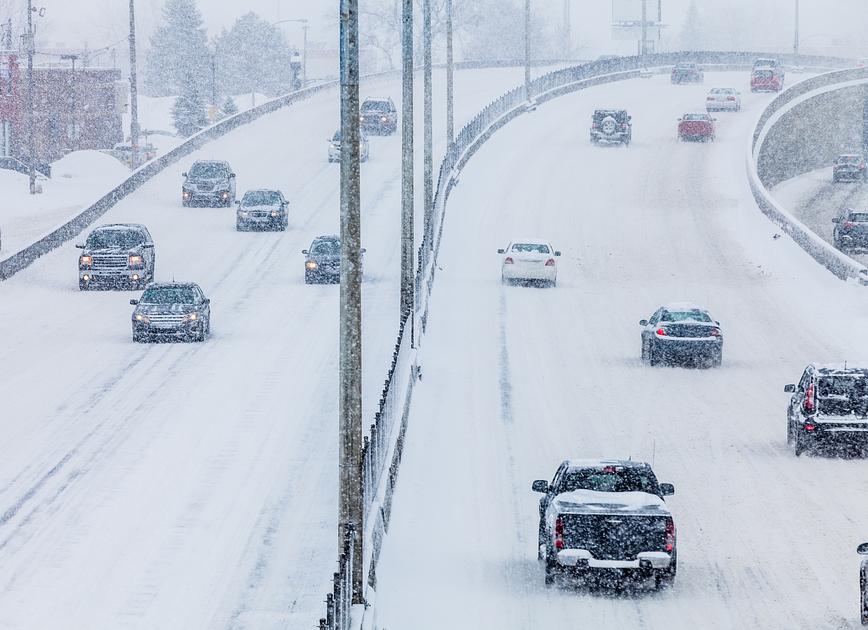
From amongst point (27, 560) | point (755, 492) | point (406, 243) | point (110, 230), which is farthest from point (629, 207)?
point (27, 560)

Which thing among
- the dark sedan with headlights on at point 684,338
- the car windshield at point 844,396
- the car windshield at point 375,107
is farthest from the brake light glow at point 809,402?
the car windshield at point 375,107

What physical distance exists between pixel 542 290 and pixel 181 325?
45.1ft

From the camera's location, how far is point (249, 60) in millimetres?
189000

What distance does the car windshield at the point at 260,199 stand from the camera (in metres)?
59.8

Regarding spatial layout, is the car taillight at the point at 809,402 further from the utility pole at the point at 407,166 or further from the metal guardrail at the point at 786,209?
the metal guardrail at the point at 786,209

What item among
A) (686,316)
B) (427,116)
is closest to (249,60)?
(427,116)

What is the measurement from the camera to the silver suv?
48.3 m

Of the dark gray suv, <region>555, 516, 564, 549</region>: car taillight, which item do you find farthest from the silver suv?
<region>555, 516, 564, 549</region>: car taillight

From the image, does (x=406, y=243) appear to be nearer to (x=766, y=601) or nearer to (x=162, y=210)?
(x=766, y=601)

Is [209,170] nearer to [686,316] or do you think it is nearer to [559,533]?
[686,316]

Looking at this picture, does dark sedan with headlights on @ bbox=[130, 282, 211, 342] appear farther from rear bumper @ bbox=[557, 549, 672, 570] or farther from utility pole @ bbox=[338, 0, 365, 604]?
utility pole @ bbox=[338, 0, 365, 604]

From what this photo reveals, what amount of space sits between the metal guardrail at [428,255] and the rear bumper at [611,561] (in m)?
2.23

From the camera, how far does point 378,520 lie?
20.6 m

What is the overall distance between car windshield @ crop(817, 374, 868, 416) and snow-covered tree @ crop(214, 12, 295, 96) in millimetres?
163847
